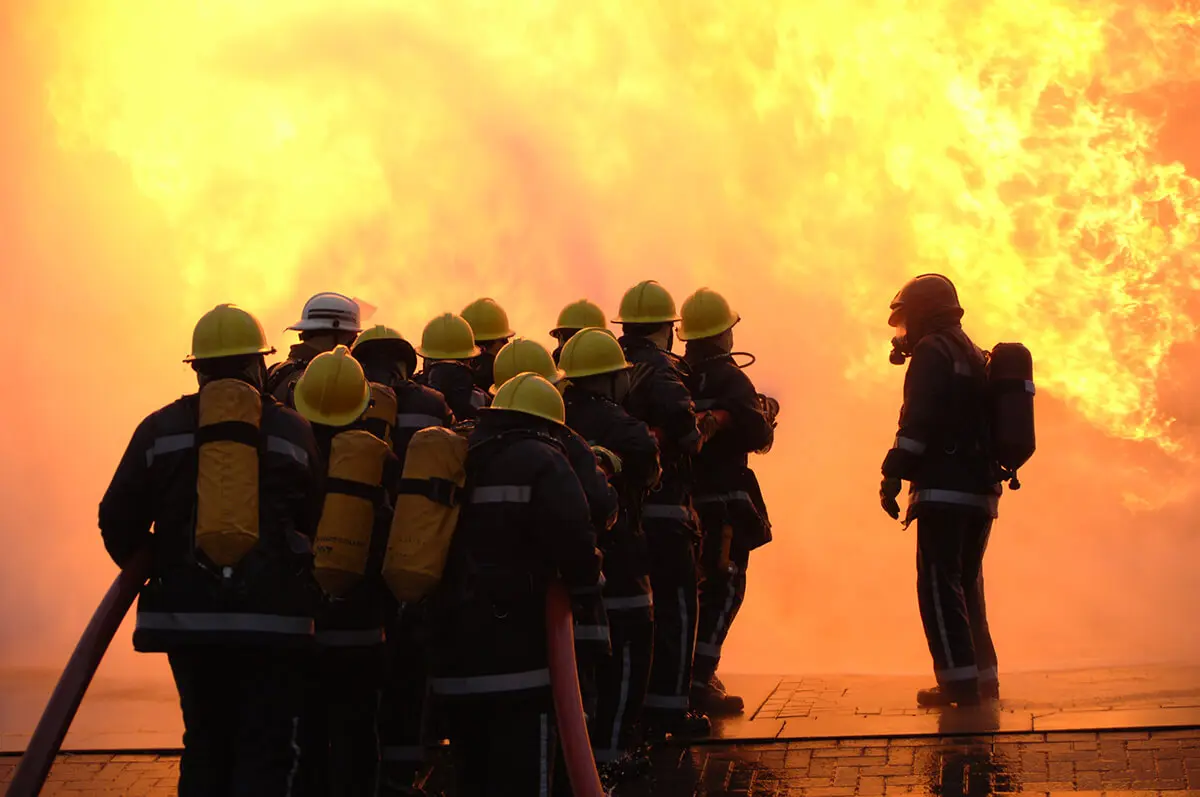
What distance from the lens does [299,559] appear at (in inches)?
266

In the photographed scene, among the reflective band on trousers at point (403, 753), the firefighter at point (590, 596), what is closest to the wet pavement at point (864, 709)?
the reflective band on trousers at point (403, 753)

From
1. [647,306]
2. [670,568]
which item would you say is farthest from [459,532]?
[647,306]

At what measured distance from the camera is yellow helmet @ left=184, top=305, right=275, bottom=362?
22.8 ft

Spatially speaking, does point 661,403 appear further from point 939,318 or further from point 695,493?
point 939,318

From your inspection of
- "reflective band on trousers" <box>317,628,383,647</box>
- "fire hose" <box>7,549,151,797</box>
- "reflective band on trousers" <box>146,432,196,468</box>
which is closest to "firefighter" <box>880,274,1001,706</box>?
"reflective band on trousers" <box>317,628,383,647</box>

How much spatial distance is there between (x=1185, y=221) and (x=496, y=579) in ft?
38.2

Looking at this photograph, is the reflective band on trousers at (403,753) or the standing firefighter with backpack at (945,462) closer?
the reflective band on trousers at (403,753)

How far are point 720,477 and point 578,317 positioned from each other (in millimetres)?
1277

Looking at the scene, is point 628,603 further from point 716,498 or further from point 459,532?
point 459,532

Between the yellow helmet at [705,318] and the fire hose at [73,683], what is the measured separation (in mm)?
3993

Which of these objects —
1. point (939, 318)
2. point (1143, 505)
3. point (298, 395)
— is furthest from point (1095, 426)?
point (298, 395)

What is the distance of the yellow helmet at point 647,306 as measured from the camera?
31.4 feet

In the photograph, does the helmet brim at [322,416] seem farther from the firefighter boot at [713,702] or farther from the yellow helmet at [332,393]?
the firefighter boot at [713,702]

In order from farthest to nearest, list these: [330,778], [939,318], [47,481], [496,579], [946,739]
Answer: [47,481] < [939,318] < [946,739] < [330,778] < [496,579]
